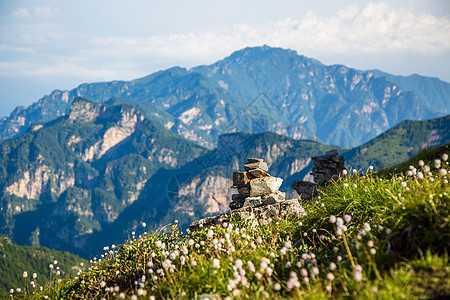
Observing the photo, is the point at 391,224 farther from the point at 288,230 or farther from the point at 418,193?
the point at 288,230

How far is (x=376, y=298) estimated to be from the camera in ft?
11.8

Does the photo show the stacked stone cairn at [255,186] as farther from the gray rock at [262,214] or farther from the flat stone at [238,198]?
the gray rock at [262,214]

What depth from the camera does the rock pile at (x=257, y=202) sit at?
7949mm

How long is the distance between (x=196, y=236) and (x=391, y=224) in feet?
13.4

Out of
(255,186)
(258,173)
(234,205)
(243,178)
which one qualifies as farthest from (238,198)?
(255,186)

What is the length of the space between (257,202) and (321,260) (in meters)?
4.09

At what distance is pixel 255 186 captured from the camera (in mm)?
10531

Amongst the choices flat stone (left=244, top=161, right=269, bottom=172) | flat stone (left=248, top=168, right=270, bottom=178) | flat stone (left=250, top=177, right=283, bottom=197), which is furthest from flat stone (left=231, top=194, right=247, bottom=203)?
flat stone (left=250, top=177, right=283, bottom=197)

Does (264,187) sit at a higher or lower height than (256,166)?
lower

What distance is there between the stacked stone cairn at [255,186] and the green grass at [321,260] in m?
2.13

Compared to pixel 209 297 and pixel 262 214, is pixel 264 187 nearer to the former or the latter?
pixel 262 214

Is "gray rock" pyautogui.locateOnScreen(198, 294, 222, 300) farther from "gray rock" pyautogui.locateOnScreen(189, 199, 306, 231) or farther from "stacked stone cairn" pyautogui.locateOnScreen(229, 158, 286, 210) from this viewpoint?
"stacked stone cairn" pyautogui.locateOnScreen(229, 158, 286, 210)

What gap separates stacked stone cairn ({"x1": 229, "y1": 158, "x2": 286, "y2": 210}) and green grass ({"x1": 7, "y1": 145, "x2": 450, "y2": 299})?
2.13 m

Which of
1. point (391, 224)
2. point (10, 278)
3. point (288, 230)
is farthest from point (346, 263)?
point (10, 278)
